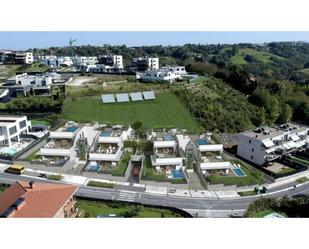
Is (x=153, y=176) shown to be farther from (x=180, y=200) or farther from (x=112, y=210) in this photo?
(x=112, y=210)

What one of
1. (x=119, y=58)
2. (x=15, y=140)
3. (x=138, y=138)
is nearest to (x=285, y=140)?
(x=138, y=138)

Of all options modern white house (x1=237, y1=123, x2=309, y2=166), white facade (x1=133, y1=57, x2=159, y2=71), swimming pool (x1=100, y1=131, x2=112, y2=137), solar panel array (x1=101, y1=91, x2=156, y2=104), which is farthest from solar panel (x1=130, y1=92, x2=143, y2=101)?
white facade (x1=133, y1=57, x2=159, y2=71)

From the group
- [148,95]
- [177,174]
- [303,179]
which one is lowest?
[303,179]

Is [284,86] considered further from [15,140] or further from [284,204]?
[15,140]

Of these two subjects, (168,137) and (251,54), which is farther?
(251,54)

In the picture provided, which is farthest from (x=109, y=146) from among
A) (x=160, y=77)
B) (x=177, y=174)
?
(x=160, y=77)

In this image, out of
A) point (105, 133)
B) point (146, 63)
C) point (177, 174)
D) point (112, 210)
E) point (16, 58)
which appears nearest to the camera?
point (112, 210)
